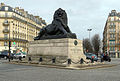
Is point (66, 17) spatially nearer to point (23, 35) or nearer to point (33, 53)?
point (33, 53)

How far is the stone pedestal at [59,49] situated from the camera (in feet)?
61.9

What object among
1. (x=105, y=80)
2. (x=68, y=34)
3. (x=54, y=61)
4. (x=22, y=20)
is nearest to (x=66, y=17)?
(x=68, y=34)

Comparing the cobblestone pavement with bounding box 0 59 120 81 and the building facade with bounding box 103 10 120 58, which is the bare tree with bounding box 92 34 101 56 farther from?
the cobblestone pavement with bounding box 0 59 120 81

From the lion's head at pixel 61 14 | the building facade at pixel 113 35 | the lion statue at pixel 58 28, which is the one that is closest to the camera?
the lion statue at pixel 58 28

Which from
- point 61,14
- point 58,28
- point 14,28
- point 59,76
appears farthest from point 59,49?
point 14,28

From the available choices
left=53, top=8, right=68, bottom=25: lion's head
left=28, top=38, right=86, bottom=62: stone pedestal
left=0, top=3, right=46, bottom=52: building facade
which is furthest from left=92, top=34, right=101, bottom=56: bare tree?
left=28, top=38, right=86, bottom=62: stone pedestal

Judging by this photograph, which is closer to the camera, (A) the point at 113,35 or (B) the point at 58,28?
(B) the point at 58,28

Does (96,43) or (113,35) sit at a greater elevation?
(113,35)

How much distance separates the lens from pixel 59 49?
19484mm

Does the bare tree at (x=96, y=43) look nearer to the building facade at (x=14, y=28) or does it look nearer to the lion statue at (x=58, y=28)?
the building facade at (x=14, y=28)

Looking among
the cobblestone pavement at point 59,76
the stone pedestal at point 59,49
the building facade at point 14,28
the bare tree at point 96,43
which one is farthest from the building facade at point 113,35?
the cobblestone pavement at point 59,76

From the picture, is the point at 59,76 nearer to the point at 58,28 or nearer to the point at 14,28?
the point at 58,28

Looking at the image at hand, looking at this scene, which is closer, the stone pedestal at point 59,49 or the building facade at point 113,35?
the stone pedestal at point 59,49

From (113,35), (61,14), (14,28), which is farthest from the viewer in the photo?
(113,35)
